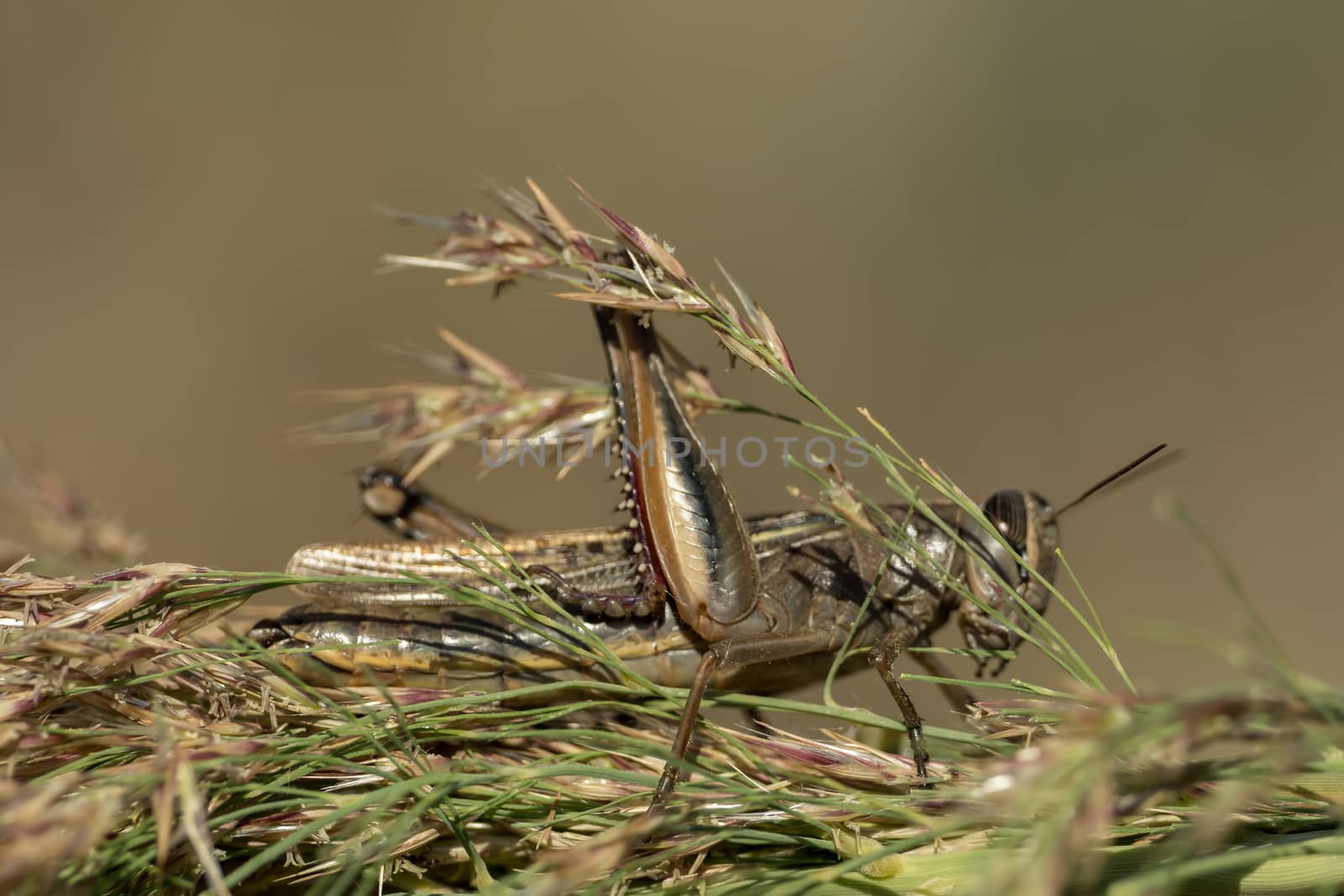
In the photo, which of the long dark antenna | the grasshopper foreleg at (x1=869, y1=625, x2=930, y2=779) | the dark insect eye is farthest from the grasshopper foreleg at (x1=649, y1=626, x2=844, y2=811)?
the long dark antenna

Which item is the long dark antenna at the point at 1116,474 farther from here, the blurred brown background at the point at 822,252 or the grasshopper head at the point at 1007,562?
the blurred brown background at the point at 822,252

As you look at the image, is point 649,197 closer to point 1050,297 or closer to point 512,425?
point 1050,297

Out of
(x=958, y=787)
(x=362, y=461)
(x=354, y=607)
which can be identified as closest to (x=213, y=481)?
(x=362, y=461)

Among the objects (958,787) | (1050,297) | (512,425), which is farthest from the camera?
(1050,297)

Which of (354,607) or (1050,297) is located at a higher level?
(1050,297)

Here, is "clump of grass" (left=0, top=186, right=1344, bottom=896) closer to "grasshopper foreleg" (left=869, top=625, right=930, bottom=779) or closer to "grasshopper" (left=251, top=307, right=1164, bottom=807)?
"grasshopper foreleg" (left=869, top=625, right=930, bottom=779)
